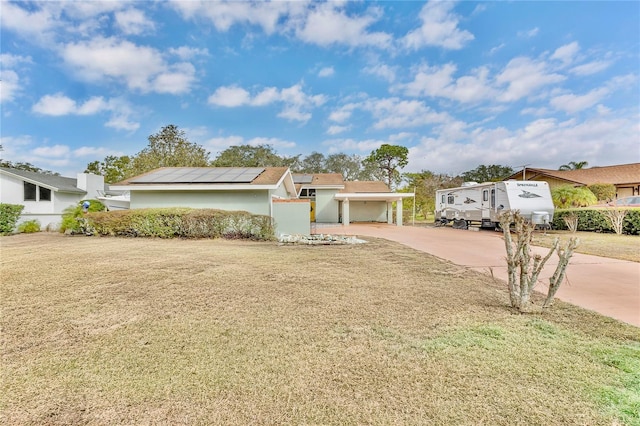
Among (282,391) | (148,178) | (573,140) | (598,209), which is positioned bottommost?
(282,391)

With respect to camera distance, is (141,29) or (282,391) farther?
(141,29)

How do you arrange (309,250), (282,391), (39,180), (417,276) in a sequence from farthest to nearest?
(39,180) → (309,250) → (417,276) → (282,391)

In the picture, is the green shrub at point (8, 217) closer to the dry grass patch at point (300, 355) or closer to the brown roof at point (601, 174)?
the dry grass patch at point (300, 355)

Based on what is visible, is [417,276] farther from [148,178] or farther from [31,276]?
[148,178]

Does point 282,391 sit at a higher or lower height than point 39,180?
lower

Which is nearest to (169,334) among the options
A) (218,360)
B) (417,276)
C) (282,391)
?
(218,360)

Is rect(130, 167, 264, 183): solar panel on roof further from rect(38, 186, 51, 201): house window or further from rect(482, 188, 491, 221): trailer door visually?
rect(482, 188, 491, 221): trailer door

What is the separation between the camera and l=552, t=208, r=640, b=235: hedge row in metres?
14.9

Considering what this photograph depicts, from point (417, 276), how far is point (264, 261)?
4.11 m

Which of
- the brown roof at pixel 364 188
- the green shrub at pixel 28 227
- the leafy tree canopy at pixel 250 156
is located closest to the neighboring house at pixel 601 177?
the brown roof at pixel 364 188

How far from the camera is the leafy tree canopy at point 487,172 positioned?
47125 mm

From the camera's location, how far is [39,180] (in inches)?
814

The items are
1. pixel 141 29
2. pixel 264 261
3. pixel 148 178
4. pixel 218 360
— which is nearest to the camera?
pixel 218 360

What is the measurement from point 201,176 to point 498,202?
17.6 metres
